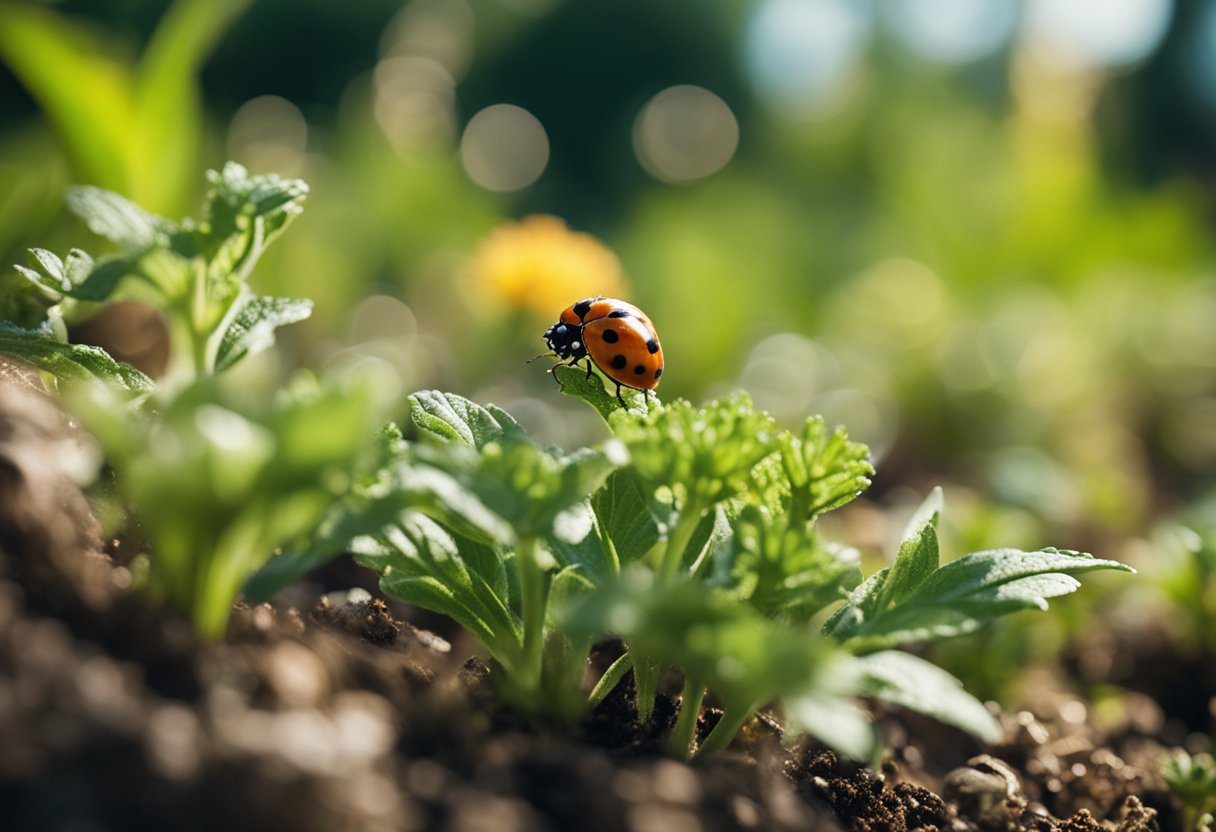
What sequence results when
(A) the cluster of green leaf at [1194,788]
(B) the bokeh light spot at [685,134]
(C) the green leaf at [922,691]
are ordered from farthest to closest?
(B) the bokeh light spot at [685,134], (A) the cluster of green leaf at [1194,788], (C) the green leaf at [922,691]

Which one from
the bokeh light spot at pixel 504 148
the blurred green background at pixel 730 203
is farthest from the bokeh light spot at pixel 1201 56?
the bokeh light spot at pixel 504 148

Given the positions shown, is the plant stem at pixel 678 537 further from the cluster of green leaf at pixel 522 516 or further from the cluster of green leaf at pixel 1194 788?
the cluster of green leaf at pixel 1194 788

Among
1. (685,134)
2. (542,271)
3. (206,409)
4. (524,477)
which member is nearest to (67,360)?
(206,409)

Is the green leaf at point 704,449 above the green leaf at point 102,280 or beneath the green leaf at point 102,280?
above

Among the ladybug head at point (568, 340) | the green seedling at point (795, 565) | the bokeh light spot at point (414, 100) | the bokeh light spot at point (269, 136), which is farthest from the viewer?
the bokeh light spot at point (414, 100)

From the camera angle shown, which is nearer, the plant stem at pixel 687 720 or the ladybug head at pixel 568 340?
the plant stem at pixel 687 720

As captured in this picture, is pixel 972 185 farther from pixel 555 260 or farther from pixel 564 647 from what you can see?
pixel 564 647

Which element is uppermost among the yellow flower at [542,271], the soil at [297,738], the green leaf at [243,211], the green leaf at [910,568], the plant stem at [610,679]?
the yellow flower at [542,271]
